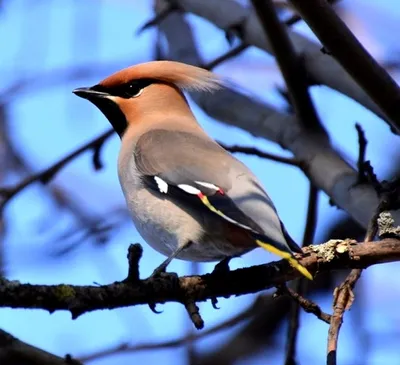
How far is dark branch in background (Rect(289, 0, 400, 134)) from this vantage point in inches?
115

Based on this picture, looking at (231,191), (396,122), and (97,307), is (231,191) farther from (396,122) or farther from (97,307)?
(97,307)

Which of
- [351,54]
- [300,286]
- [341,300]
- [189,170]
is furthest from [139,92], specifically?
[341,300]

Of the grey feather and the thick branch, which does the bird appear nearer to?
the grey feather

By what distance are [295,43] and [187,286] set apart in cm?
187

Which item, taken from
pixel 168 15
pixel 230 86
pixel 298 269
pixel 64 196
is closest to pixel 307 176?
pixel 230 86

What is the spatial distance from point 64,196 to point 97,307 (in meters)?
3.76

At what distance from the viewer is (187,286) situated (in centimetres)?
269

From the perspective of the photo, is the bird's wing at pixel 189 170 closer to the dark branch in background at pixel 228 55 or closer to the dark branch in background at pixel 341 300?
the dark branch in background at pixel 341 300

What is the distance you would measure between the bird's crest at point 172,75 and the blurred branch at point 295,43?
26 cm

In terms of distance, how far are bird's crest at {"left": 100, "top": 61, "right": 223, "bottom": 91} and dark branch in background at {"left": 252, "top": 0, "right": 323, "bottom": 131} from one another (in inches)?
15.0

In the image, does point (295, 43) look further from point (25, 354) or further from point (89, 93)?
point (25, 354)

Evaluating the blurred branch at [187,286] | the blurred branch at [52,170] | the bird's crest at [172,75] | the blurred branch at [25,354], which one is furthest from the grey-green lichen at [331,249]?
the blurred branch at [52,170]

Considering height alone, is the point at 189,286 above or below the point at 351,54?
below

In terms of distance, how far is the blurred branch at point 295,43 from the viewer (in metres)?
3.87
